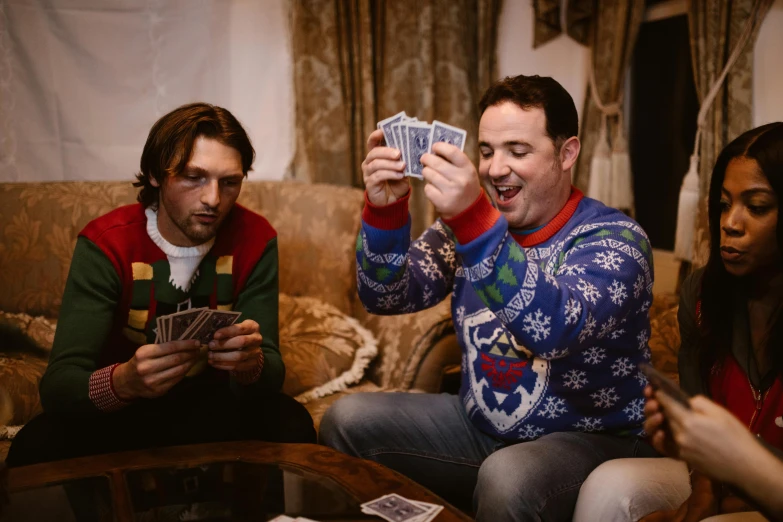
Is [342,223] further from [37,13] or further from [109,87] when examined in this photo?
[37,13]

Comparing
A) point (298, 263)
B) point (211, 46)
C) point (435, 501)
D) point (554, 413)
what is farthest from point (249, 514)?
point (211, 46)

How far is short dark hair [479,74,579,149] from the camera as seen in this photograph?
1.74 metres

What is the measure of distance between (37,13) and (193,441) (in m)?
2.17

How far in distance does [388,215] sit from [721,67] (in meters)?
1.61

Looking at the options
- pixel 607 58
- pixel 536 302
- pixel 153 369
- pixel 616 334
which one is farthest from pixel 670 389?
pixel 607 58

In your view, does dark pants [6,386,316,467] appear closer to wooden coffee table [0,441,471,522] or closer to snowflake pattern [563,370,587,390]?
wooden coffee table [0,441,471,522]

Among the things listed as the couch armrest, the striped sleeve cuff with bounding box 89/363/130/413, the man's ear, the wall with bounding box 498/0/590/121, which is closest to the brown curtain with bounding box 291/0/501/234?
the wall with bounding box 498/0/590/121

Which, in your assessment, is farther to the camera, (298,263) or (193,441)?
(298,263)

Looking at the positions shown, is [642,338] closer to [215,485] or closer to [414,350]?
[414,350]

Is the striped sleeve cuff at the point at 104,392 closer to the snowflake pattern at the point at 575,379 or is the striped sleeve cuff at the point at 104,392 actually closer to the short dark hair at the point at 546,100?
the snowflake pattern at the point at 575,379

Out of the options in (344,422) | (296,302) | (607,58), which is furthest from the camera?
(607,58)

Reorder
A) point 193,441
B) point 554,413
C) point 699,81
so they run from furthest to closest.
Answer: point 699,81, point 193,441, point 554,413

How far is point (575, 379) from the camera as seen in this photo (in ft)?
5.36

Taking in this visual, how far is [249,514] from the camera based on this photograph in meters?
1.34
